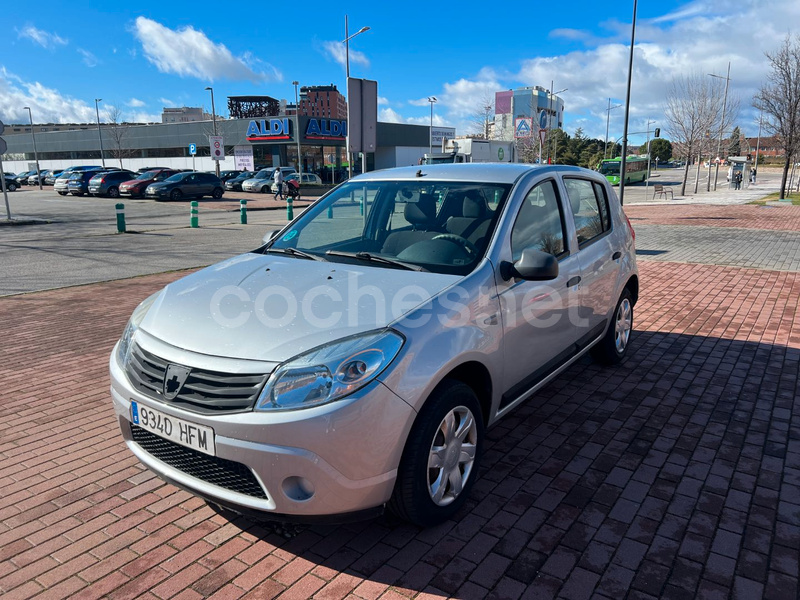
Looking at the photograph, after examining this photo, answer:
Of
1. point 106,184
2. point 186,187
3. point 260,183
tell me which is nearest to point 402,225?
point 186,187

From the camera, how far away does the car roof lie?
397 centimetres

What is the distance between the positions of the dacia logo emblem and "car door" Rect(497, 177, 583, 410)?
173 centimetres

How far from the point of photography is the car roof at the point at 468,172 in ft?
13.0

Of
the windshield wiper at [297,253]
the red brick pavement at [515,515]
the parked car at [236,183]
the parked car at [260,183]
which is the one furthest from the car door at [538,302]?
the parked car at [236,183]

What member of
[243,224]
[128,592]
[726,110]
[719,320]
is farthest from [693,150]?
[128,592]

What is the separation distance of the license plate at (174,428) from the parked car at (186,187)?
110 ft

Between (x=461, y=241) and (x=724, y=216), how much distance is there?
22153 millimetres

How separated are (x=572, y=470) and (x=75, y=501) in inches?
117

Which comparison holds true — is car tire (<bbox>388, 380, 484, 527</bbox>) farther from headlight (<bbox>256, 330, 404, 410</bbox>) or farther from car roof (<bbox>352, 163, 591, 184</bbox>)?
car roof (<bbox>352, 163, 591, 184</bbox>)

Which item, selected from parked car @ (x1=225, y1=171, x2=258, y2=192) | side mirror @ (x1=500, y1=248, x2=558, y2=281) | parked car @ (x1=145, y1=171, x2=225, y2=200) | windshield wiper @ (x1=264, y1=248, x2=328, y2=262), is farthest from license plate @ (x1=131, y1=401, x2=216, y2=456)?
parked car @ (x1=225, y1=171, x2=258, y2=192)

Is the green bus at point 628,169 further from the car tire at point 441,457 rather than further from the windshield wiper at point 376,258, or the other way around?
the car tire at point 441,457

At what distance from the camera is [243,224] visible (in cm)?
2108

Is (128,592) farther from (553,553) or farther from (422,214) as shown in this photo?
(422,214)

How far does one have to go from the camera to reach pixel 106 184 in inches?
1423
